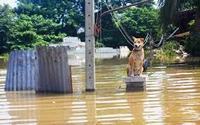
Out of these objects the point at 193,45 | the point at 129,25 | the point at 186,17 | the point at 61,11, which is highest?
the point at 61,11

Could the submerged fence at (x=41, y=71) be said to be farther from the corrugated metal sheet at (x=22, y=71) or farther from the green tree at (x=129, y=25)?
the green tree at (x=129, y=25)

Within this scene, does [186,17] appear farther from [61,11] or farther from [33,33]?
[61,11]

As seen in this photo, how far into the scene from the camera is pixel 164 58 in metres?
26.9

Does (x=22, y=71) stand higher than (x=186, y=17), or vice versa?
(x=186, y=17)

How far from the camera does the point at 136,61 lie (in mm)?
10930

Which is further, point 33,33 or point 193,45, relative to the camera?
point 33,33

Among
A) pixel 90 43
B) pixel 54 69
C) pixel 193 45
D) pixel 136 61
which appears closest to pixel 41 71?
pixel 54 69

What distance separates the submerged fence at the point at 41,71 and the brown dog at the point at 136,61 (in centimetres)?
128

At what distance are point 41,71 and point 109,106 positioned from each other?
9.28 feet

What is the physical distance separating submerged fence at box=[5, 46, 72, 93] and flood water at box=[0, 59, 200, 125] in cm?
31

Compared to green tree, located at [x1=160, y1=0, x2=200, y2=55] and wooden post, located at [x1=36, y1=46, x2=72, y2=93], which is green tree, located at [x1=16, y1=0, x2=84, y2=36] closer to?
green tree, located at [x1=160, y1=0, x2=200, y2=55]

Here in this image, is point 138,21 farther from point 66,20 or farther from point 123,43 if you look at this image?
point 66,20

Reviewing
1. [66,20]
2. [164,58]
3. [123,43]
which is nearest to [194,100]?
[164,58]

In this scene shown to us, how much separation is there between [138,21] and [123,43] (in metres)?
2.85
